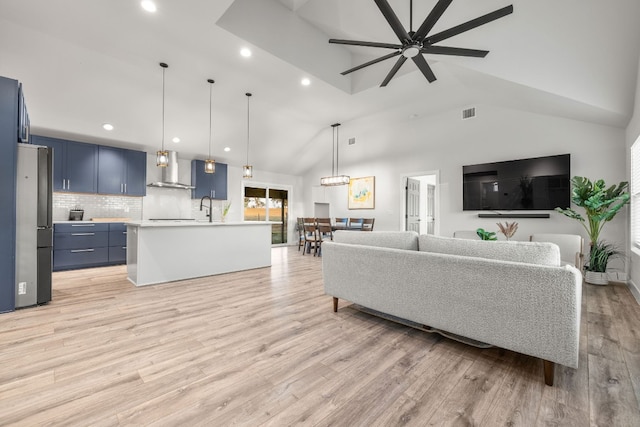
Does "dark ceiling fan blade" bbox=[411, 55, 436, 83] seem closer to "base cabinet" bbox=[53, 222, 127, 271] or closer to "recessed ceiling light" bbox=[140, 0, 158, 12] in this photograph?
"recessed ceiling light" bbox=[140, 0, 158, 12]

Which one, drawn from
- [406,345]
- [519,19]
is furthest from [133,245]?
[519,19]

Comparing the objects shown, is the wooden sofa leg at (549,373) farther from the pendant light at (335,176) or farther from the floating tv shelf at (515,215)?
the pendant light at (335,176)

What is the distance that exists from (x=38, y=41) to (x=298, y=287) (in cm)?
469

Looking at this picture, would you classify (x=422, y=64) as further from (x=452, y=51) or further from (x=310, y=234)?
(x=310, y=234)

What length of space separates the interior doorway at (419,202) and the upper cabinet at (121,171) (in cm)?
609

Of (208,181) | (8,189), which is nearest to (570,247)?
(8,189)

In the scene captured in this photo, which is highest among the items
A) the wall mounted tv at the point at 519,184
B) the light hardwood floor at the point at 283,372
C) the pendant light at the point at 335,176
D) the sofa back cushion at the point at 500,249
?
the pendant light at the point at 335,176

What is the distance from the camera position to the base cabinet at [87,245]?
4.91 metres

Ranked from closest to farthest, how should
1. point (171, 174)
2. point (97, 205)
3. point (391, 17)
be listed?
1. point (391, 17)
2. point (97, 205)
3. point (171, 174)

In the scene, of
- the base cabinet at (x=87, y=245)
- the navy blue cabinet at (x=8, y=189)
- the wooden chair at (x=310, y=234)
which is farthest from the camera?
the wooden chair at (x=310, y=234)

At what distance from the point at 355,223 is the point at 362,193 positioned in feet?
Result: 2.85

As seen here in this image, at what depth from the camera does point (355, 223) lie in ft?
25.1

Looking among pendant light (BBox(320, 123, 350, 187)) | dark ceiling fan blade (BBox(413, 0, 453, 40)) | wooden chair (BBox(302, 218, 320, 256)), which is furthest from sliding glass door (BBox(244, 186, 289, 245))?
dark ceiling fan blade (BBox(413, 0, 453, 40))

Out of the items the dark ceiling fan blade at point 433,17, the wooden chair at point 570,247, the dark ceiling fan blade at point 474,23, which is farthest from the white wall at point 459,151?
the dark ceiling fan blade at point 433,17
